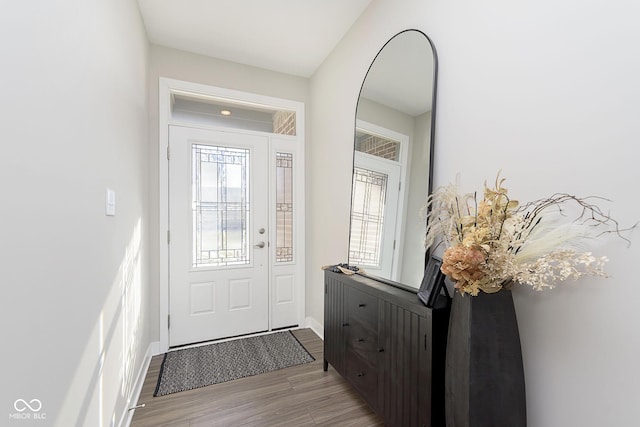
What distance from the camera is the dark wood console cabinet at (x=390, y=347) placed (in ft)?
4.09

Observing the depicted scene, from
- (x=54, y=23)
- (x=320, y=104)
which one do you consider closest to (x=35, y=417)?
(x=54, y=23)

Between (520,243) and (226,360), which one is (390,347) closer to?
(520,243)

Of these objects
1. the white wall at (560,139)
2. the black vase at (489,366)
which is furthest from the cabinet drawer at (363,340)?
the white wall at (560,139)

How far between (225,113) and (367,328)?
2593 millimetres

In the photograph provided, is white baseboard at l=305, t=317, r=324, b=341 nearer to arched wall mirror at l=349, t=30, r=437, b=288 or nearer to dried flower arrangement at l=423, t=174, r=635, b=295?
arched wall mirror at l=349, t=30, r=437, b=288

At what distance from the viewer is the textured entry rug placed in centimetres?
215

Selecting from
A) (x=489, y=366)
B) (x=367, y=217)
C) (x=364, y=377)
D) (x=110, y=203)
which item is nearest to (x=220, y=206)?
(x=110, y=203)

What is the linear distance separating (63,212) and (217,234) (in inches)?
77.8

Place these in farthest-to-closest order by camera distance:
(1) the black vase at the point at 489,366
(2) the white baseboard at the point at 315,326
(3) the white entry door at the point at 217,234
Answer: (2) the white baseboard at the point at 315,326 → (3) the white entry door at the point at 217,234 → (1) the black vase at the point at 489,366

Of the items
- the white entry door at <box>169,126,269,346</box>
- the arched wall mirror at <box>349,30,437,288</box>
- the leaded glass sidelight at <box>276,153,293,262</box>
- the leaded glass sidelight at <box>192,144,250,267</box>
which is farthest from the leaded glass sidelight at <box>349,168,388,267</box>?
the leaded glass sidelight at <box>192,144,250,267</box>

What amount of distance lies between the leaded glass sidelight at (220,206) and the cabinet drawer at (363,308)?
1.49m

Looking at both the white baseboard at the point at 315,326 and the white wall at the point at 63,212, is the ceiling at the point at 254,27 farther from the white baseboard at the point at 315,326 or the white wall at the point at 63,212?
the white baseboard at the point at 315,326

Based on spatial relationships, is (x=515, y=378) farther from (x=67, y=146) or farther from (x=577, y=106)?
(x=67, y=146)

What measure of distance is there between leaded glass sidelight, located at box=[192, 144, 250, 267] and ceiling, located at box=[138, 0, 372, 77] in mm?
985
